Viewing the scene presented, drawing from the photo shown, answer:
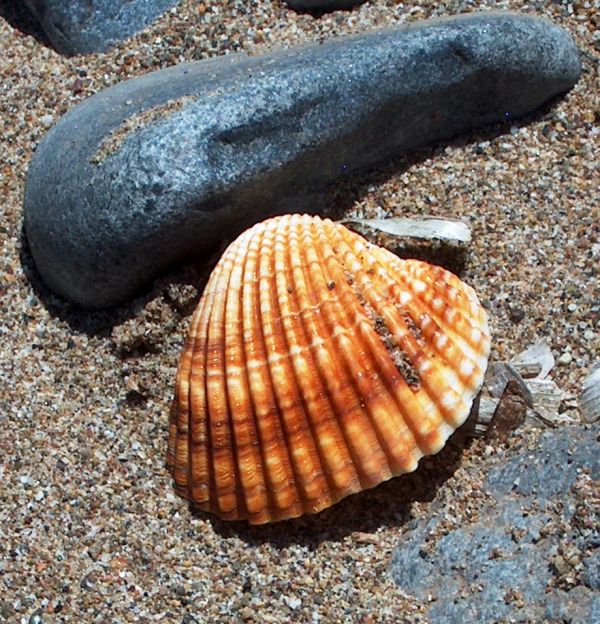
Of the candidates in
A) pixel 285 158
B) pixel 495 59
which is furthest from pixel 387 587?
pixel 495 59

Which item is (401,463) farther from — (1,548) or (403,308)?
(1,548)

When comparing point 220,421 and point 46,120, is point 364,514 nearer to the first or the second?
point 220,421

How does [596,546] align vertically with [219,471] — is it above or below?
below

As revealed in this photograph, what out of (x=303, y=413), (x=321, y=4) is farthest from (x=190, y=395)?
(x=321, y=4)

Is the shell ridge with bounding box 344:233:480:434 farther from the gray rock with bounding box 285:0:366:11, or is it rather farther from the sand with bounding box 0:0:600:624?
the gray rock with bounding box 285:0:366:11

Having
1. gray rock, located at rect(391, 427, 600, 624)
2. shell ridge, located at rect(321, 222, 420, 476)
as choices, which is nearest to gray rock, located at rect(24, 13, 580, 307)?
shell ridge, located at rect(321, 222, 420, 476)

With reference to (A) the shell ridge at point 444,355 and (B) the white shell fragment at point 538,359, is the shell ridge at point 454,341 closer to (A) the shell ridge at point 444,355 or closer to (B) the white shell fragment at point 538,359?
(A) the shell ridge at point 444,355

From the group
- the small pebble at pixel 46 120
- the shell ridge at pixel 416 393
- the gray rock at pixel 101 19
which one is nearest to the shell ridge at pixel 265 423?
the shell ridge at pixel 416 393
